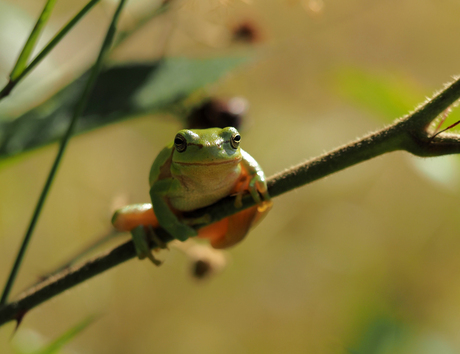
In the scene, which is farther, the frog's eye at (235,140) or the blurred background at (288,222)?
the blurred background at (288,222)

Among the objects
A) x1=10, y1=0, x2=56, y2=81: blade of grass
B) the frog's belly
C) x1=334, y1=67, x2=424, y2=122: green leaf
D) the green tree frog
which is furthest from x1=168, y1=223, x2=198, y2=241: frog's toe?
x1=334, y1=67, x2=424, y2=122: green leaf

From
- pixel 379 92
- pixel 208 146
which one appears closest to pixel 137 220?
pixel 208 146

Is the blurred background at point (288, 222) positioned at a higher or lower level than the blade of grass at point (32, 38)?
lower

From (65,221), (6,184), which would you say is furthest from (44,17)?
(65,221)

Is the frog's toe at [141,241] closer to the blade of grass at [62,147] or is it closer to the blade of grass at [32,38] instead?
the blade of grass at [62,147]

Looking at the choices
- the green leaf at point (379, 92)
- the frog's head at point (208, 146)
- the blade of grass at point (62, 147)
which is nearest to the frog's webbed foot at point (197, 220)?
the frog's head at point (208, 146)

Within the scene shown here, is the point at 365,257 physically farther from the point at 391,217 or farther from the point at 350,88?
the point at 350,88

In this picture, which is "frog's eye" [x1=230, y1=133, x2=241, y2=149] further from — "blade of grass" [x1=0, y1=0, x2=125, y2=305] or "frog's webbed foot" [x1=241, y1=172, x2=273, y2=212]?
"blade of grass" [x1=0, y1=0, x2=125, y2=305]
